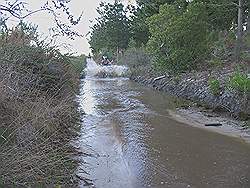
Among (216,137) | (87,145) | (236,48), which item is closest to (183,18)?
(236,48)

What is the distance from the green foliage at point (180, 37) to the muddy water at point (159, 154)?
8.80m

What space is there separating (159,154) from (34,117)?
322cm

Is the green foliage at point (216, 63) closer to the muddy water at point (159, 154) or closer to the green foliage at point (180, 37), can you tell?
the green foliage at point (180, 37)

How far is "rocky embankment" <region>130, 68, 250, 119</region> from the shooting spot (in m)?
13.8

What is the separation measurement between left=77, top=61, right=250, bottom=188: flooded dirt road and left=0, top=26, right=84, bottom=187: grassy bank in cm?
73

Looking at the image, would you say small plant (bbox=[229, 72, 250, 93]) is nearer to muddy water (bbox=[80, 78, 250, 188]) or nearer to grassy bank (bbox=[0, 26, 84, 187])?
muddy water (bbox=[80, 78, 250, 188])

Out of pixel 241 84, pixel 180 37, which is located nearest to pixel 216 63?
pixel 180 37

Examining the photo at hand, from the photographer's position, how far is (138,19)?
36.0 metres

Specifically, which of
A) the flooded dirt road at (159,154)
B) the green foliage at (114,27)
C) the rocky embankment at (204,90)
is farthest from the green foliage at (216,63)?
the green foliage at (114,27)

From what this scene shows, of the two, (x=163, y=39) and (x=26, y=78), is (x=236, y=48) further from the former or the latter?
(x=26, y=78)

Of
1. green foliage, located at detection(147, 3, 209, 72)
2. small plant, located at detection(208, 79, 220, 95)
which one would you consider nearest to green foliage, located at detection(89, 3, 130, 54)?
green foliage, located at detection(147, 3, 209, 72)

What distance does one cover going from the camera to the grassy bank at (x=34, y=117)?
6.16 m

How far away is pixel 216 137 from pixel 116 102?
8455mm

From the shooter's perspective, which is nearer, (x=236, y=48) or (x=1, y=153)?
(x=1, y=153)
